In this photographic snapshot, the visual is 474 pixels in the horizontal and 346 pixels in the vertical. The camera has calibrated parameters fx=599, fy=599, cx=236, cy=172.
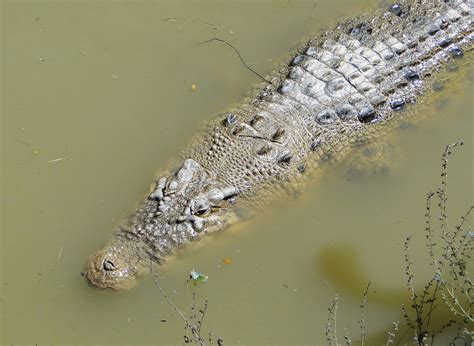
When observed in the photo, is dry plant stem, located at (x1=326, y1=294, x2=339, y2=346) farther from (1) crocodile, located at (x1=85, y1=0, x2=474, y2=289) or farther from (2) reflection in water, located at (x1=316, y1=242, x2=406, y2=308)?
(1) crocodile, located at (x1=85, y1=0, x2=474, y2=289)

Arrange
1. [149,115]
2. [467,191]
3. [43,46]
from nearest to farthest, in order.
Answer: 1. [467,191]
2. [149,115]
3. [43,46]

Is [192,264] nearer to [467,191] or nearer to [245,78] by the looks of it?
[245,78]

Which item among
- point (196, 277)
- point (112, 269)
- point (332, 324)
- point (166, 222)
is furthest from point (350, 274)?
point (112, 269)

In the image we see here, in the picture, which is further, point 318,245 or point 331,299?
point 318,245

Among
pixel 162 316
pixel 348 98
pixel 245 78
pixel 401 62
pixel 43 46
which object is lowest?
pixel 162 316

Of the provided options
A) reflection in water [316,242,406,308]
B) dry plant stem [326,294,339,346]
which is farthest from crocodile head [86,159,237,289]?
dry plant stem [326,294,339,346]

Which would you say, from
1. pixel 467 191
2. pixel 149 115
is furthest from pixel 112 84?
pixel 467 191

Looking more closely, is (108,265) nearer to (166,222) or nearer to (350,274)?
(166,222)
